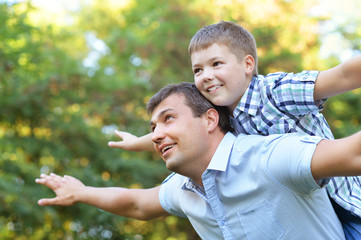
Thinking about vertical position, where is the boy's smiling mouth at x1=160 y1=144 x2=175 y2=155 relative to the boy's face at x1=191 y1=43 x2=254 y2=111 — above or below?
below

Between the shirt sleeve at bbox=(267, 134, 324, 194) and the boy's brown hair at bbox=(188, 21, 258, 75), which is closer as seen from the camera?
the shirt sleeve at bbox=(267, 134, 324, 194)

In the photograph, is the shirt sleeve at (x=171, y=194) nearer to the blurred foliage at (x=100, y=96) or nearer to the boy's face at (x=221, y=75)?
the boy's face at (x=221, y=75)

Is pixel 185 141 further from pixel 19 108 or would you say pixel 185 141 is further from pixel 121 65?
pixel 121 65

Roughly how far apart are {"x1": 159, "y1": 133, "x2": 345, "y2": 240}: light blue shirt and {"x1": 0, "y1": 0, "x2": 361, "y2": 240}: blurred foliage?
17.6ft

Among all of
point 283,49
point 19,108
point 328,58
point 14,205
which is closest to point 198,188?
point 14,205

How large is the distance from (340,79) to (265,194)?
693mm

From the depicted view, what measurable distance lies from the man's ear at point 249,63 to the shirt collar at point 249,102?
0.17m

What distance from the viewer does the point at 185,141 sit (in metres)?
2.55

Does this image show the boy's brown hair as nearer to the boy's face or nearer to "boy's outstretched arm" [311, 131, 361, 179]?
the boy's face

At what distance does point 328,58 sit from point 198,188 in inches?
412

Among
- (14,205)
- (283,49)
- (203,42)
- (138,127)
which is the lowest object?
Answer: (203,42)

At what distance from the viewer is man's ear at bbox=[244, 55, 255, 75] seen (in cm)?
278

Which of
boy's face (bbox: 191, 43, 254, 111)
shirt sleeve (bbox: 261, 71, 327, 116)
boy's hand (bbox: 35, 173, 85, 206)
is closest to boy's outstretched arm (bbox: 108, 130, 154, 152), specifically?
boy's hand (bbox: 35, 173, 85, 206)

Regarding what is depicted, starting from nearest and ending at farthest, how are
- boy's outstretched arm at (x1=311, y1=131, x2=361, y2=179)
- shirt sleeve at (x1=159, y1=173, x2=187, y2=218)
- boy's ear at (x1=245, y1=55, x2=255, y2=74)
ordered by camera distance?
boy's outstretched arm at (x1=311, y1=131, x2=361, y2=179), boy's ear at (x1=245, y1=55, x2=255, y2=74), shirt sleeve at (x1=159, y1=173, x2=187, y2=218)
